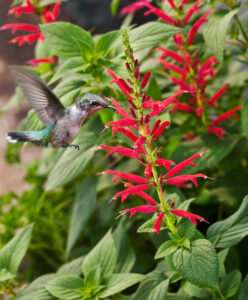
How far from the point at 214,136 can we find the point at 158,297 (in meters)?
0.47

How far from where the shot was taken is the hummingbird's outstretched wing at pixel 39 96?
0.65 metres

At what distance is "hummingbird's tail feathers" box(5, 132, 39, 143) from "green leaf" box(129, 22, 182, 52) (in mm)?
235

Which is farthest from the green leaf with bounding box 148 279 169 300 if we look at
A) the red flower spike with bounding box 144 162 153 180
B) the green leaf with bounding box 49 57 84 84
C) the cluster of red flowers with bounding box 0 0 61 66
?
the cluster of red flowers with bounding box 0 0 61 66

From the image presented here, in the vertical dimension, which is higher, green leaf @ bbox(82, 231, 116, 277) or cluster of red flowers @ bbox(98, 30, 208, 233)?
cluster of red flowers @ bbox(98, 30, 208, 233)

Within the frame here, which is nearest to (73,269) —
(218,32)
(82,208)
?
(82,208)

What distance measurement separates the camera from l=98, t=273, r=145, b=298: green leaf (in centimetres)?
77

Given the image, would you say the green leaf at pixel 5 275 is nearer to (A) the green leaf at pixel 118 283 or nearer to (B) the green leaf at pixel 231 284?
(A) the green leaf at pixel 118 283

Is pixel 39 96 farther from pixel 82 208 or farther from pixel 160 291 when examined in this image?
pixel 82 208

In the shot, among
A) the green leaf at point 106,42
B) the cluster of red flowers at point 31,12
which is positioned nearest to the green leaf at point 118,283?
the green leaf at point 106,42

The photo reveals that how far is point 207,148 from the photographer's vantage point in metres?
1.03

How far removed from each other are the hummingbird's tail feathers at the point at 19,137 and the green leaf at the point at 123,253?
1.31ft

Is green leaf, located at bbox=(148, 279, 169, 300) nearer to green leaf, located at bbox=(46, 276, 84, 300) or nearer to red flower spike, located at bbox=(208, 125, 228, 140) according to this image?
green leaf, located at bbox=(46, 276, 84, 300)

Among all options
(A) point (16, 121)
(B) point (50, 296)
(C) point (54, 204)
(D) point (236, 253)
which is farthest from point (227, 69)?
(A) point (16, 121)

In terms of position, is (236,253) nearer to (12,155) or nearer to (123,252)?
(123,252)
